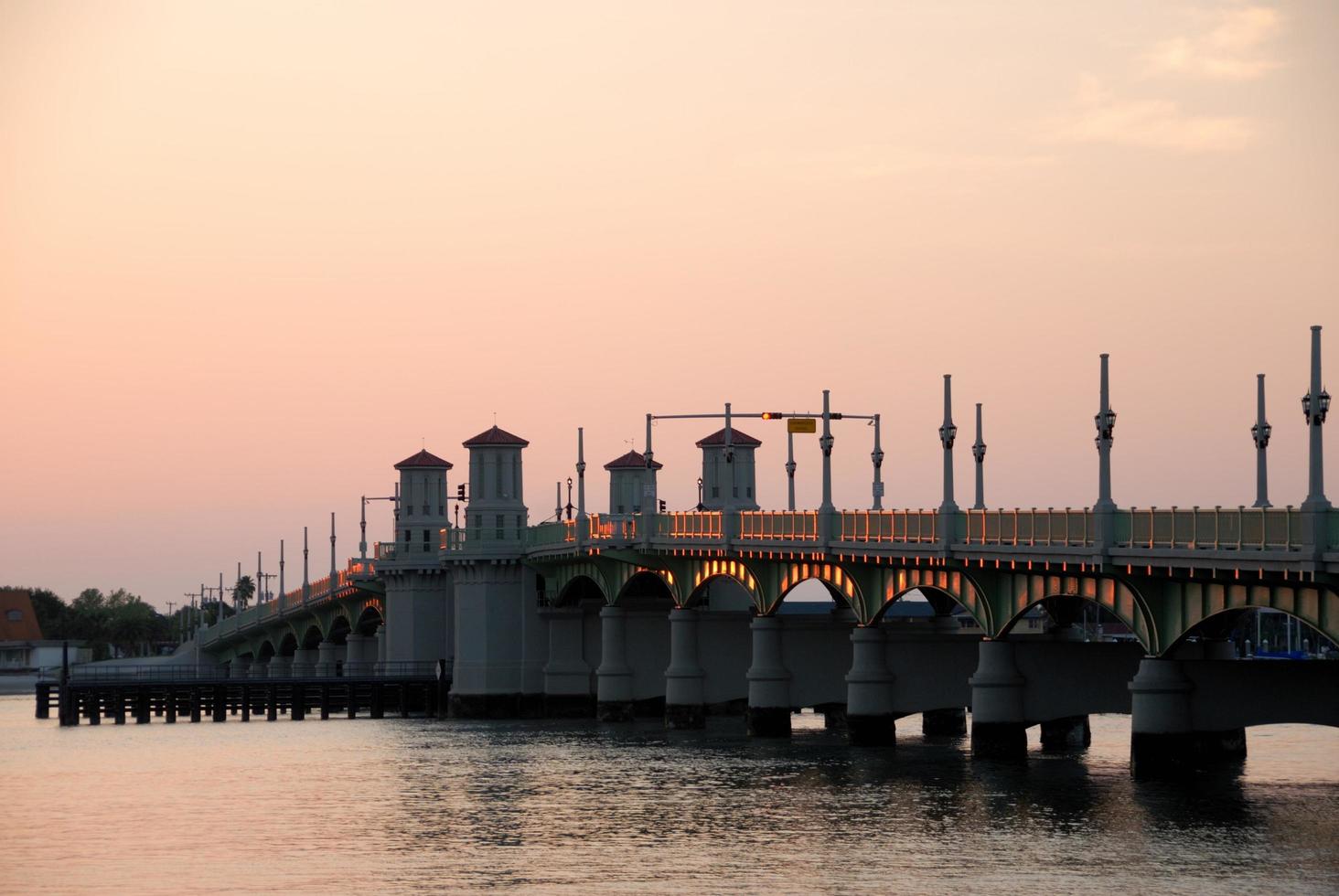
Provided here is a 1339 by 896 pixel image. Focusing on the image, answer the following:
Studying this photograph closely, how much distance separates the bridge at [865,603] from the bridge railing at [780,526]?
142 millimetres

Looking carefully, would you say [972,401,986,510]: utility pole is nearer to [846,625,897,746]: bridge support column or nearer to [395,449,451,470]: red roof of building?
[846,625,897,746]: bridge support column

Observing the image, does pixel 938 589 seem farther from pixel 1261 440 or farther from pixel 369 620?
pixel 369 620

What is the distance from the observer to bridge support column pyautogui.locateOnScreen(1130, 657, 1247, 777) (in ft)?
239

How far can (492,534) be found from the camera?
13850 centimetres

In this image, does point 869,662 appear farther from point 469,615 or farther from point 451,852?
point 469,615

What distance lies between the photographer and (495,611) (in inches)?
5418

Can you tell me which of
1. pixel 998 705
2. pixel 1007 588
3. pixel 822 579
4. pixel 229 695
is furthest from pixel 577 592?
pixel 1007 588

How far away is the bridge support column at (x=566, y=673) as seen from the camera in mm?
134625

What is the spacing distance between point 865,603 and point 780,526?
6367mm

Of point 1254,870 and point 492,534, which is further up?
point 492,534

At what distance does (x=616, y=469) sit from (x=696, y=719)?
50.1 meters

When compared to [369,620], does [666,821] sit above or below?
below

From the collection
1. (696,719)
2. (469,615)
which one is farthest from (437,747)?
(469,615)

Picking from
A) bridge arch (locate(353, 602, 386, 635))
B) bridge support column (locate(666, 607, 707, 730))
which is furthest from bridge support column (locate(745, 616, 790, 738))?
bridge arch (locate(353, 602, 386, 635))
